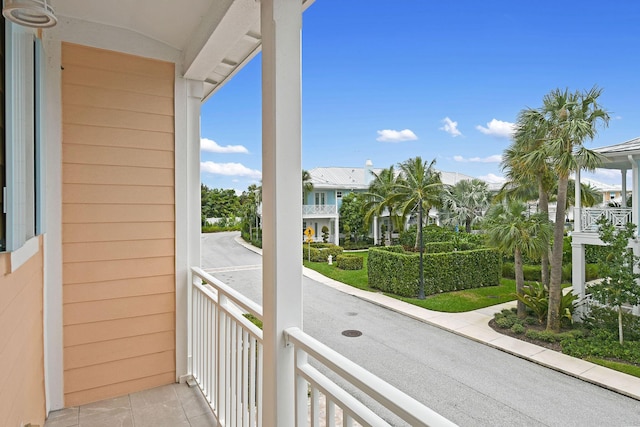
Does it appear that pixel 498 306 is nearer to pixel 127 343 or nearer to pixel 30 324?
pixel 127 343

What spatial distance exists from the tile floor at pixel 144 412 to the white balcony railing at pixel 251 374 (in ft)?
0.28

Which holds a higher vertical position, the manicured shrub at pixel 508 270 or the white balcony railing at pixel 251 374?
the white balcony railing at pixel 251 374

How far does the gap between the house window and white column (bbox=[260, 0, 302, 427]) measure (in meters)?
0.71

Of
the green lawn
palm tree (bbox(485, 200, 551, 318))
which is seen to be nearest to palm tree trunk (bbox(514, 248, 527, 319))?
palm tree (bbox(485, 200, 551, 318))

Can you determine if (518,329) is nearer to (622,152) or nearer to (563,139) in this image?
(563,139)

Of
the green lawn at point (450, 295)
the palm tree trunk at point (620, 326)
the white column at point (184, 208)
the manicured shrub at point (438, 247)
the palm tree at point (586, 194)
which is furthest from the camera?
the manicured shrub at point (438, 247)

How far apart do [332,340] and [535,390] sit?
2.17 meters

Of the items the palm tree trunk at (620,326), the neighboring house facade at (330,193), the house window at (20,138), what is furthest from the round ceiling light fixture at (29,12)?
the palm tree trunk at (620,326)

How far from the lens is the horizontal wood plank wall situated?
2.06 m

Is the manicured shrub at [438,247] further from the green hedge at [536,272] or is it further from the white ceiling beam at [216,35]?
the white ceiling beam at [216,35]

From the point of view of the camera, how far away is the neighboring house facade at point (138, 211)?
116cm

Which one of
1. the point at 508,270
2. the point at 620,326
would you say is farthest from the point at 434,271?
the point at 620,326

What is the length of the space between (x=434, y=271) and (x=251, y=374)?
7529 millimetres

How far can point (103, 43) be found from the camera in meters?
2.13
